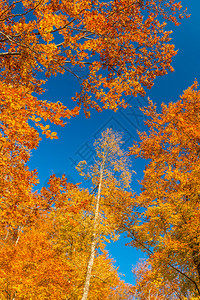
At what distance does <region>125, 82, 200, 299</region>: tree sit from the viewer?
692 centimetres

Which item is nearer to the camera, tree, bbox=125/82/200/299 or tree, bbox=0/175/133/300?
tree, bbox=125/82/200/299

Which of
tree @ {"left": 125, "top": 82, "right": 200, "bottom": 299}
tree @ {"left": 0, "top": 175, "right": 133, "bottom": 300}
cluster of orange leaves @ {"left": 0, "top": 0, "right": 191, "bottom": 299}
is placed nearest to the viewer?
cluster of orange leaves @ {"left": 0, "top": 0, "right": 191, "bottom": 299}

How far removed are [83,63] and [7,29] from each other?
218cm

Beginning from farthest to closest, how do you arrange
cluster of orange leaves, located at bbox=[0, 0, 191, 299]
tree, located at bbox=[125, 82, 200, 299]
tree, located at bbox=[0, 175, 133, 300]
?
tree, located at bbox=[0, 175, 133, 300] → tree, located at bbox=[125, 82, 200, 299] → cluster of orange leaves, located at bbox=[0, 0, 191, 299]

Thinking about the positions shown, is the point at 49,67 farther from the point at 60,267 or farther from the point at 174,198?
the point at 60,267

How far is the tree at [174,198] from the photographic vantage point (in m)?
6.92

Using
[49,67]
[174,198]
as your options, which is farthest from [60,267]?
[49,67]

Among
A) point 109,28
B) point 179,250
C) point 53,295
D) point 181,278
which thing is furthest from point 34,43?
point 53,295

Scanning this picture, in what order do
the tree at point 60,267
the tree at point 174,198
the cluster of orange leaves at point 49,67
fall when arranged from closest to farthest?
the cluster of orange leaves at point 49,67
the tree at point 174,198
the tree at point 60,267

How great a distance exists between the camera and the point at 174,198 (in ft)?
23.8

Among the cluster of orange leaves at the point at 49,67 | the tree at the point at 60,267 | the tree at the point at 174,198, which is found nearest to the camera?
the cluster of orange leaves at the point at 49,67

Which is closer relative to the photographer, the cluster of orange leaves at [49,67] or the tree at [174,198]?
the cluster of orange leaves at [49,67]

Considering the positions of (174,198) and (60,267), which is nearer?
(174,198)

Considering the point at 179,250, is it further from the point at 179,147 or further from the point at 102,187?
the point at 102,187
